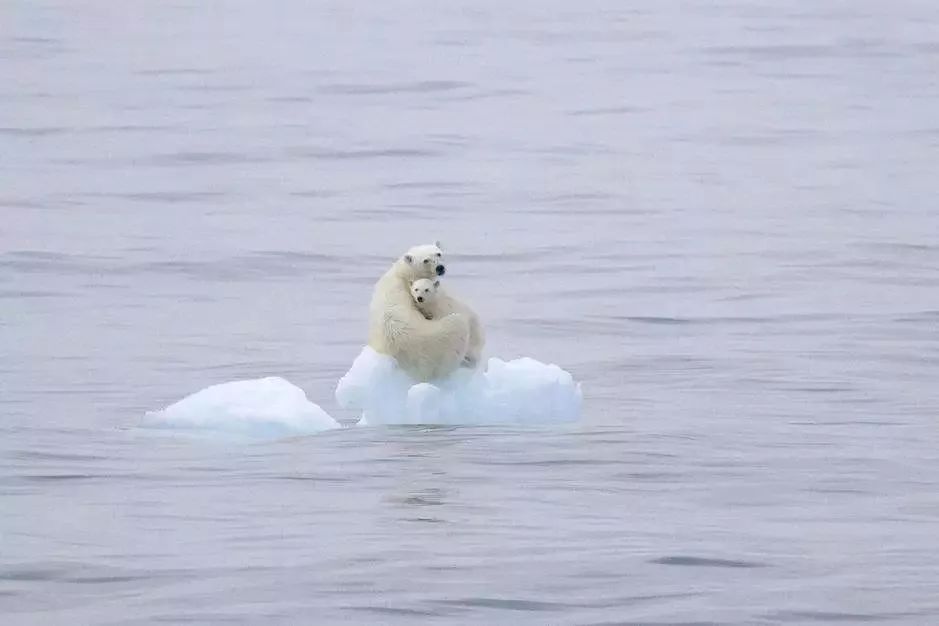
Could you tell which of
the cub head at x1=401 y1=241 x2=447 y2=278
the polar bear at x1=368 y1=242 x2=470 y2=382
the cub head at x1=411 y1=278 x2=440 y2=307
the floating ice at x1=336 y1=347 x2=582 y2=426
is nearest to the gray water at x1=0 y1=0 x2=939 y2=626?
the floating ice at x1=336 y1=347 x2=582 y2=426

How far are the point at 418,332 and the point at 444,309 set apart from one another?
1.05 ft

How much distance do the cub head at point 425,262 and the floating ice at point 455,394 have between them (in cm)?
46

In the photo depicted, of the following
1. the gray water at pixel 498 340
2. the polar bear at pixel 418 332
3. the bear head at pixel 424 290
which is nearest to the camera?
the gray water at pixel 498 340

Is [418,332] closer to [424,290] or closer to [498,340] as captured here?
[424,290]

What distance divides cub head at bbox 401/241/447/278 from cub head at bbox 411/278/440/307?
0.16 feet

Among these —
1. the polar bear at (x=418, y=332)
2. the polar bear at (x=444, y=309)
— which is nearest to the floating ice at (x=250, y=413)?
the polar bear at (x=418, y=332)

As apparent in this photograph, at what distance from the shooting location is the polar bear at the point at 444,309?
1168cm

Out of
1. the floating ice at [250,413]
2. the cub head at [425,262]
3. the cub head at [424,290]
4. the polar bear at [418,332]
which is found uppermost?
the cub head at [425,262]

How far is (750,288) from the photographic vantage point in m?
19.0

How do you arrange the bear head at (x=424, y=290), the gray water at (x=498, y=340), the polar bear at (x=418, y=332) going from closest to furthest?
the gray water at (x=498, y=340) < the polar bear at (x=418, y=332) < the bear head at (x=424, y=290)

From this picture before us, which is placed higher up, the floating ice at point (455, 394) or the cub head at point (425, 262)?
the cub head at point (425, 262)

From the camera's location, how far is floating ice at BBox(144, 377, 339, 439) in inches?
459

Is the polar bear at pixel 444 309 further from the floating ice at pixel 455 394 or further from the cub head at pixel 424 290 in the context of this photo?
the floating ice at pixel 455 394

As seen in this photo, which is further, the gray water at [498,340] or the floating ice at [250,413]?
the floating ice at [250,413]
